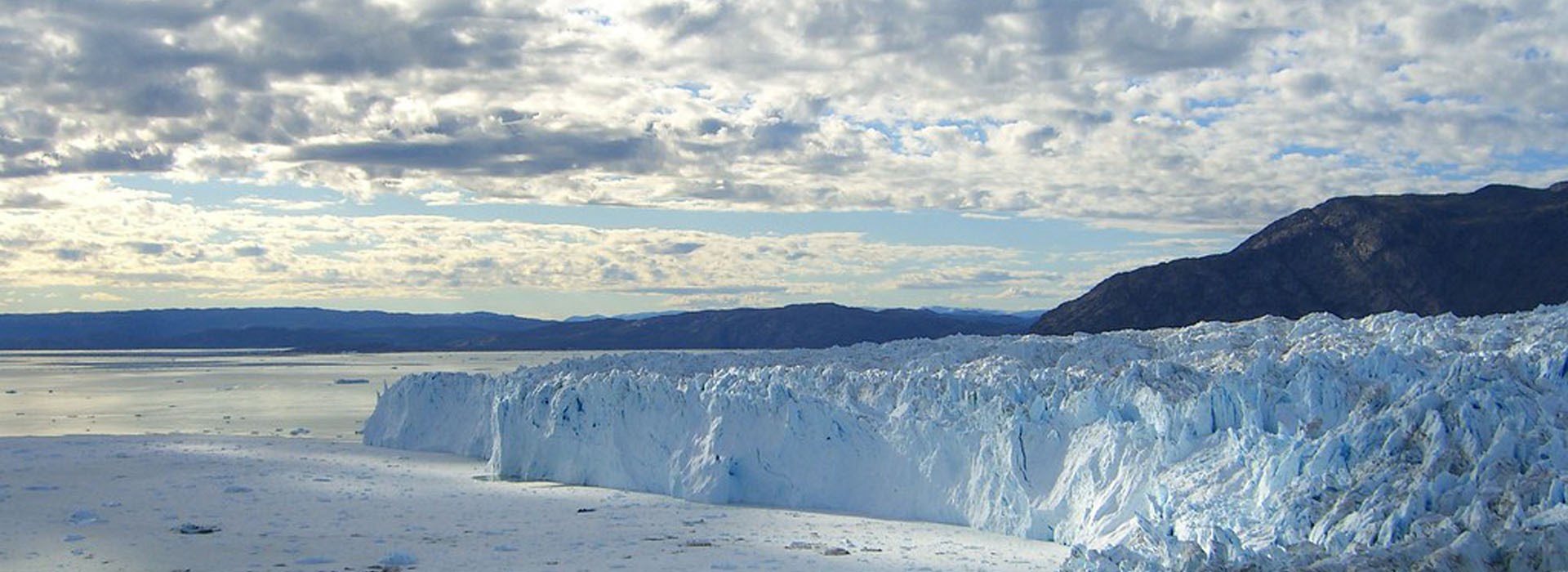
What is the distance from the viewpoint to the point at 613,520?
1928 cm

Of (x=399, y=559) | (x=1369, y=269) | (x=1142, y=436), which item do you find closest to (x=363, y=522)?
(x=399, y=559)

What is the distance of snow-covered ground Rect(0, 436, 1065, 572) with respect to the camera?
1573 centimetres

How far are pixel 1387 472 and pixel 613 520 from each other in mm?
11431

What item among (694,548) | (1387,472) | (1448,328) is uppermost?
(1448,328)

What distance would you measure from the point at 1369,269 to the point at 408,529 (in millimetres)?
77557

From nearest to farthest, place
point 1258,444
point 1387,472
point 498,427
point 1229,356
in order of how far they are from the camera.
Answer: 1. point 1387,472
2. point 1258,444
3. point 1229,356
4. point 498,427

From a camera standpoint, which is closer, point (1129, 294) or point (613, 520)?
point (613, 520)

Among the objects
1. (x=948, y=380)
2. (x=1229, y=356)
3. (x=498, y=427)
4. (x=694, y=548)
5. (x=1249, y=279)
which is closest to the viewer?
(x=694, y=548)

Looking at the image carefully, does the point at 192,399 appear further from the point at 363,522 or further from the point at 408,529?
the point at 408,529

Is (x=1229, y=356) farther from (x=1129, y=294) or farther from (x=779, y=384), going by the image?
(x=1129, y=294)

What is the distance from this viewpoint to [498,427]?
2583cm

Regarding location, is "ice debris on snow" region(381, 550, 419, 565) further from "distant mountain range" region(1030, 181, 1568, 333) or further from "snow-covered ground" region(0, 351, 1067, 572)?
"distant mountain range" region(1030, 181, 1568, 333)

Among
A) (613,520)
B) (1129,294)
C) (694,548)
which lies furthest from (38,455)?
(1129,294)

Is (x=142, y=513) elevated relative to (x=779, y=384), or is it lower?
lower
